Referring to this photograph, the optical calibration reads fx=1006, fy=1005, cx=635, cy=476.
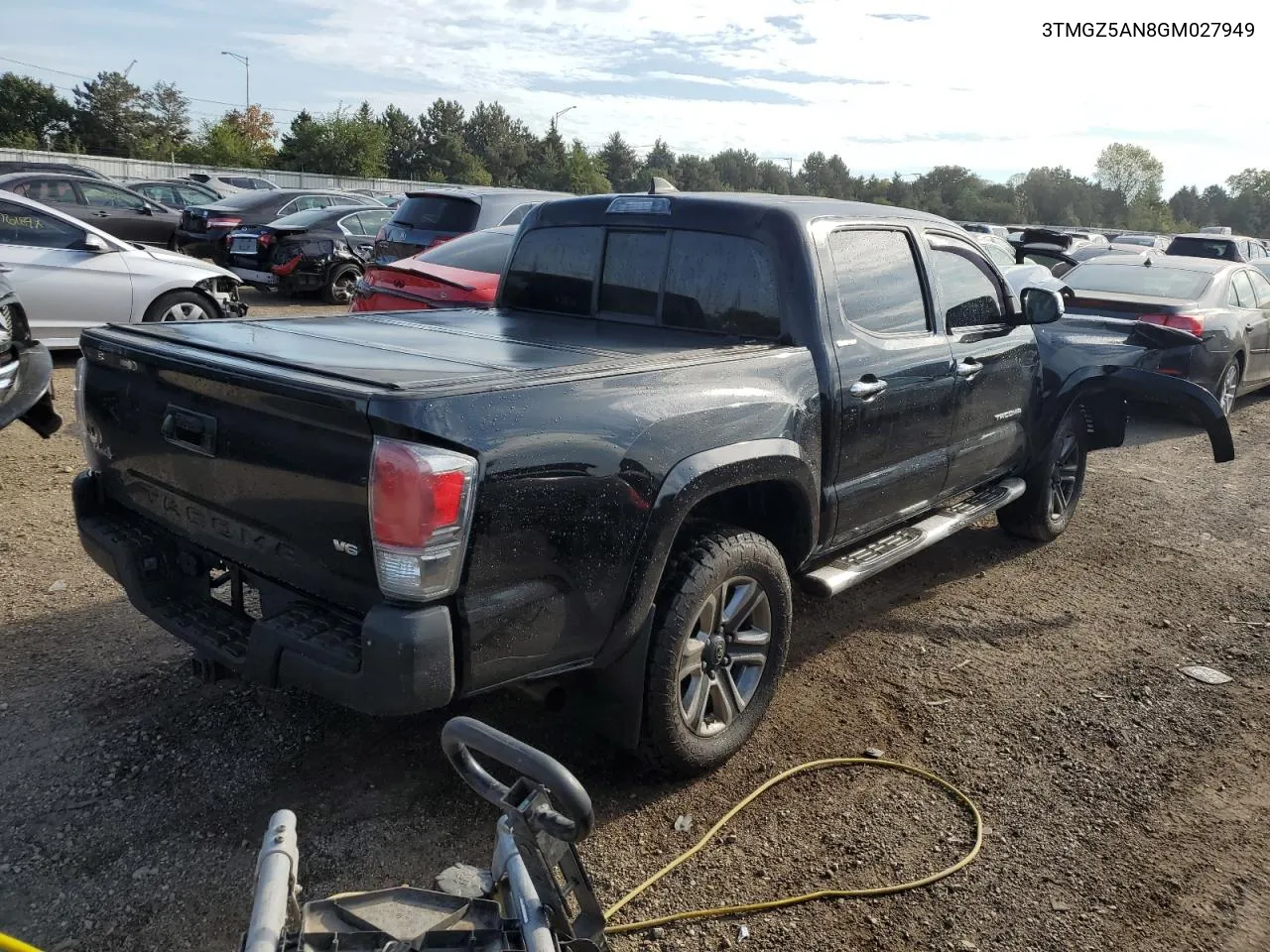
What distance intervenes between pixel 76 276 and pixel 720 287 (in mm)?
6957

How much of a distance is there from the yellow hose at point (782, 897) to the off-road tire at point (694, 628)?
0.65 ft

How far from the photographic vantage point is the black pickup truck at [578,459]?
100 inches

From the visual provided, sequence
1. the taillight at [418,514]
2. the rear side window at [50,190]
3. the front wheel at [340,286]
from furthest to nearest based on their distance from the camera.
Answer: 1. the rear side window at [50,190]
2. the front wheel at [340,286]
3. the taillight at [418,514]

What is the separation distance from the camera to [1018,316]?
5.16m

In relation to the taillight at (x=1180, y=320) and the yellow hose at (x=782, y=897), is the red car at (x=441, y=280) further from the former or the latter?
the taillight at (x=1180, y=320)

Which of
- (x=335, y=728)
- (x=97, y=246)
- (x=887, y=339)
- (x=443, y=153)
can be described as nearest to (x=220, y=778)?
(x=335, y=728)

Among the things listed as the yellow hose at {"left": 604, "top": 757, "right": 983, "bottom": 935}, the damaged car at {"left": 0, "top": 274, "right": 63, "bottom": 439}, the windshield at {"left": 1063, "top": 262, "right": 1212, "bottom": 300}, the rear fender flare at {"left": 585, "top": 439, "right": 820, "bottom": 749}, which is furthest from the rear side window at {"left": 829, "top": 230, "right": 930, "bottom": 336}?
the windshield at {"left": 1063, "top": 262, "right": 1212, "bottom": 300}

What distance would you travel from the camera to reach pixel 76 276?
28.1ft

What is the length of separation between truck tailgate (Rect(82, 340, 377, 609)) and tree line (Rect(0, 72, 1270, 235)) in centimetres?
4425

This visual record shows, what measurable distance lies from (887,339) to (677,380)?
1.35 m

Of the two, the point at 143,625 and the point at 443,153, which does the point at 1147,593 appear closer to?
the point at 143,625

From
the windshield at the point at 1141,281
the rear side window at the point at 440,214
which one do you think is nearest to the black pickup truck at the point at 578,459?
the windshield at the point at 1141,281

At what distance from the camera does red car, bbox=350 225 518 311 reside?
25.4 feet

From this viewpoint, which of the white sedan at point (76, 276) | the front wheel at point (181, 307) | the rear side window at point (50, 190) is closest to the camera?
the white sedan at point (76, 276)
